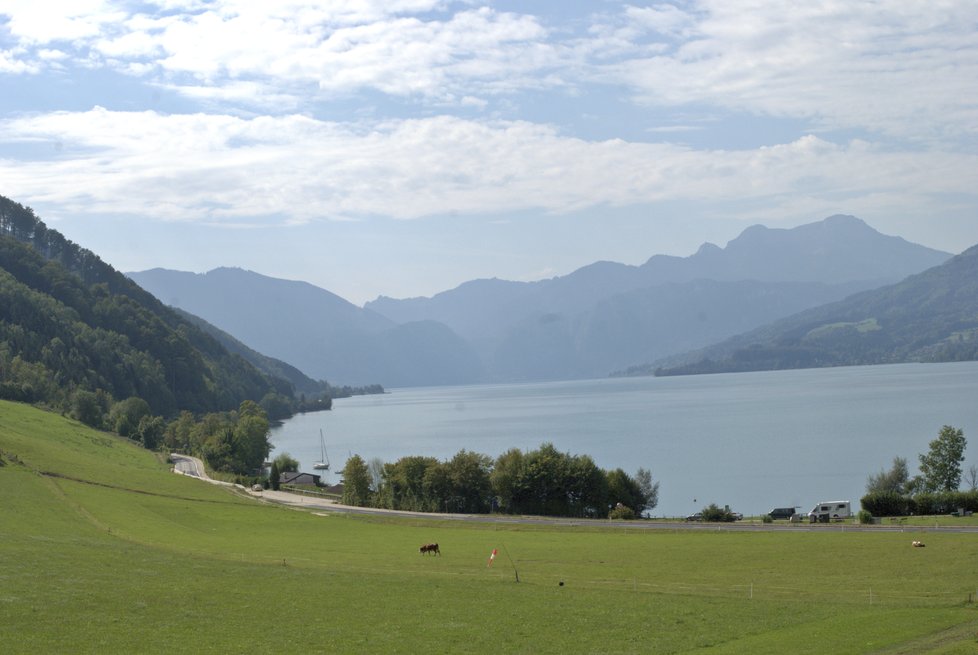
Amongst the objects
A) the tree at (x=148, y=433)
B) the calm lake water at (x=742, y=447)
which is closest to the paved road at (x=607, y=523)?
the calm lake water at (x=742, y=447)

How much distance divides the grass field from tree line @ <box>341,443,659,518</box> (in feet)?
63.6

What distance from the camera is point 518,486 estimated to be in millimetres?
77875

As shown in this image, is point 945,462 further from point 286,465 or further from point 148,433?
point 148,433

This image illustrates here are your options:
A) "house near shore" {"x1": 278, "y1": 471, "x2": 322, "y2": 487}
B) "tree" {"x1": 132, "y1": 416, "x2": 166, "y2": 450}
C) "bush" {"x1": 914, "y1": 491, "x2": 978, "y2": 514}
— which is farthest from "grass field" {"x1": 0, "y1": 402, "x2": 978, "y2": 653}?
"tree" {"x1": 132, "y1": 416, "x2": 166, "y2": 450}

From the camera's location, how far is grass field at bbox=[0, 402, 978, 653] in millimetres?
24109

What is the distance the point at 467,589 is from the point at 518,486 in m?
45.4

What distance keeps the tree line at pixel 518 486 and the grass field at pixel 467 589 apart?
19394mm

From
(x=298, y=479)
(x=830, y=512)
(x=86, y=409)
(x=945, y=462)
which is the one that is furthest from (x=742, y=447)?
(x=86, y=409)

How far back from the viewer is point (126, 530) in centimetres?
4988

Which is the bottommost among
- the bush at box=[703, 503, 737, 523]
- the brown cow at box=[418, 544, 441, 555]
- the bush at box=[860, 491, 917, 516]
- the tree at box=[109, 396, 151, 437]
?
the brown cow at box=[418, 544, 441, 555]

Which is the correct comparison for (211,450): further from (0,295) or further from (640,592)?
(640,592)

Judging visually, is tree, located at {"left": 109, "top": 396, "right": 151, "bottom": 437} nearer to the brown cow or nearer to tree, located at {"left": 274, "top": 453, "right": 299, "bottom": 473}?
tree, located at {"left": 274, "top": 453, "right": 299, "bottom": 473}

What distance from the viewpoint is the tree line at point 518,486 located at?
252ft

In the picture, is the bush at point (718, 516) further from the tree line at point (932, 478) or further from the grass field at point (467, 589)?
the grass field at point (467, 589)
